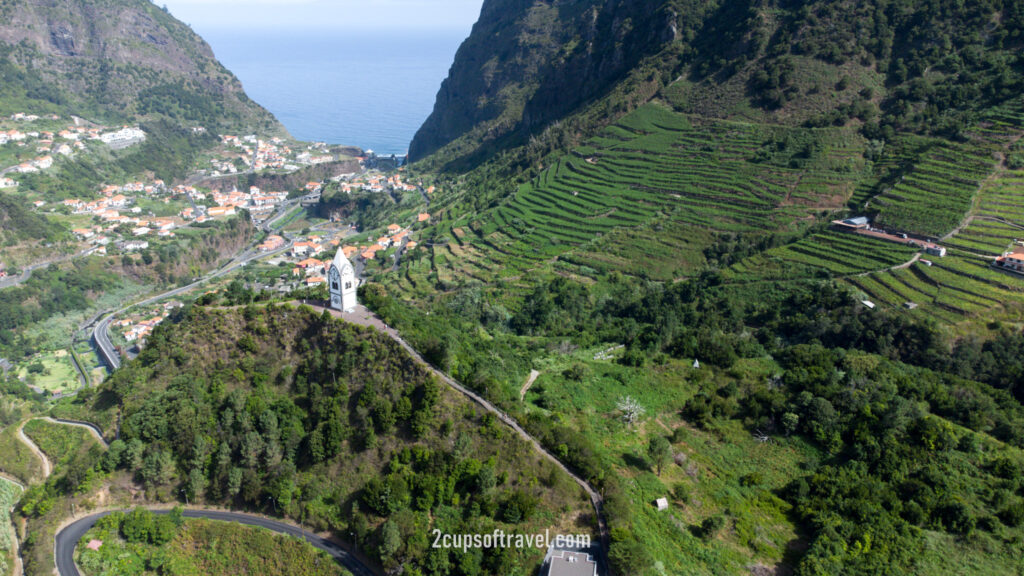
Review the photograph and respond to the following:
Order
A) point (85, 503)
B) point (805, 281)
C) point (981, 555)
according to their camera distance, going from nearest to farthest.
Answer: point (981, 555) → point (85, 503) → point (805, 281)

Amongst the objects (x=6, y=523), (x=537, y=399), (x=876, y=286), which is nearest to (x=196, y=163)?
(x=6, y=523)

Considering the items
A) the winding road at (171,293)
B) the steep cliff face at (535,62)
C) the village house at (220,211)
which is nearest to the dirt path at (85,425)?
the winding road at (171,293)

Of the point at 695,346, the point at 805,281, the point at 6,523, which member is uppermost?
the point at 805,281

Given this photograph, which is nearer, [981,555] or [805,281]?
[981,555]

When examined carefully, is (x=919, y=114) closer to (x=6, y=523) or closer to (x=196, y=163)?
(x=6, y=523)

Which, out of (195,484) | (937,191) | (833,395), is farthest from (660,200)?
(195,484)

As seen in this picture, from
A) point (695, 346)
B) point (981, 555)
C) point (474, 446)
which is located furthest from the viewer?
point (695, 346)

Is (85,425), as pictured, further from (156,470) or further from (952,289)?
(952,289)
